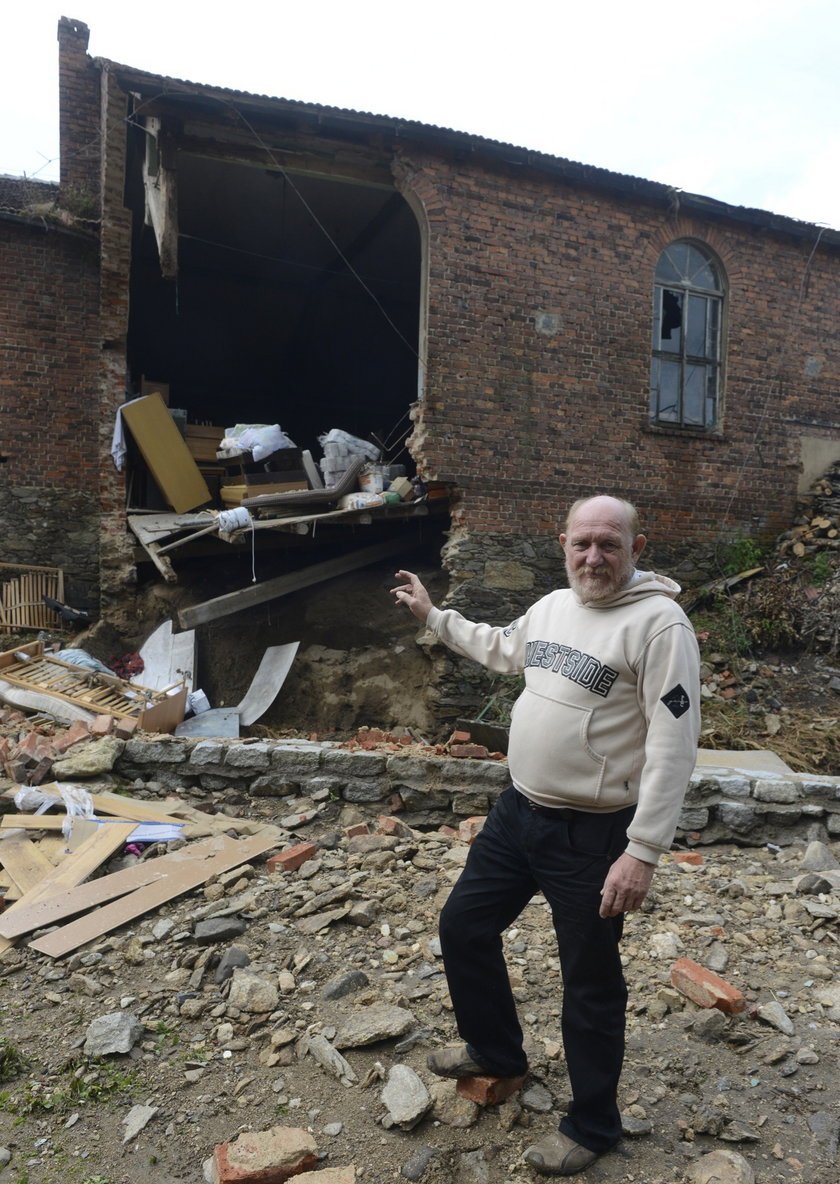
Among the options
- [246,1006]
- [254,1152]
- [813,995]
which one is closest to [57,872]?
[246,1006]

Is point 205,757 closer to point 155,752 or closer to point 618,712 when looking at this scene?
point 155,752

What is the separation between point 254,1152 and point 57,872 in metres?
2.36

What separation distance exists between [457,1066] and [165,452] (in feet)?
27.0

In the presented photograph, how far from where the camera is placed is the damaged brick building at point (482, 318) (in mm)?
8820

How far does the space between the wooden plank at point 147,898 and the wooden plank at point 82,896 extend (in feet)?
0.20

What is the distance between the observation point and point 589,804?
2.27 meters

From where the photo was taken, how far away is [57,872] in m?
4.20

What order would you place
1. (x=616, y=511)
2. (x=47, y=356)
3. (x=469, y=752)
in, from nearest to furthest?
1. (x=616, y=511)
2. (x=469, y=752)
3. (x=47, y=356)

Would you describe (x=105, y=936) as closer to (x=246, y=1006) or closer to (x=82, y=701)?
(x=246, y=1006)

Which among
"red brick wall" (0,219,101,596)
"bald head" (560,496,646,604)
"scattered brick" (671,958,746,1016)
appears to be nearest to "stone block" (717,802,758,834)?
"scattered brick" (671,958,746,1016)

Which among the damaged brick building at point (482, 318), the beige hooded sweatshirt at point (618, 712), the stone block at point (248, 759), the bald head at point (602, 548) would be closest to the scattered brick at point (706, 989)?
the beige hooded sweatshirt at point (618, 712)

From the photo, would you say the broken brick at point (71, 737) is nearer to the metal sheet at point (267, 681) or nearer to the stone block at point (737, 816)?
the metal sheet at point (267, 681)

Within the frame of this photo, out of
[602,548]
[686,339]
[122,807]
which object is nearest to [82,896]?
[122,807]

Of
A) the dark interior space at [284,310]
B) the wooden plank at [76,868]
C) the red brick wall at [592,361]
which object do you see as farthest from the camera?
the dark interior space at [284,310]
